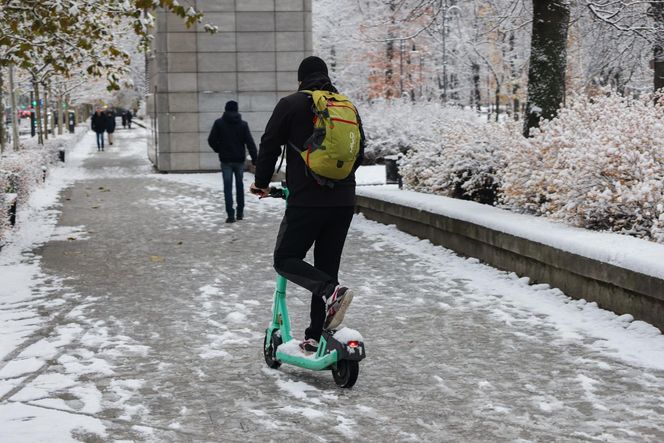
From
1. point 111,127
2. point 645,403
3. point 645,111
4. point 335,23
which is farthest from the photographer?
point 335,23

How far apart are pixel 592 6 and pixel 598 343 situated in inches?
409

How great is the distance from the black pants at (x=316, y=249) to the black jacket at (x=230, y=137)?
371 inches

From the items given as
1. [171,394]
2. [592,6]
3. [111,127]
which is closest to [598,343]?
[171,394]

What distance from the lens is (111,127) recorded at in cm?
4866

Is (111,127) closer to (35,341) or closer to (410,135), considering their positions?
(410,135)

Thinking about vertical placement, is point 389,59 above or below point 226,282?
above

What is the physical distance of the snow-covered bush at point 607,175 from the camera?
9.26m

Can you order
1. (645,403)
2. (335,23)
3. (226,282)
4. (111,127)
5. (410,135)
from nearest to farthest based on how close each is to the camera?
1. (645,403)
2. (226,282)
3. (410,135)
4. (111,127)
5. (335,23)

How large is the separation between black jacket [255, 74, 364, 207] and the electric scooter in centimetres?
15

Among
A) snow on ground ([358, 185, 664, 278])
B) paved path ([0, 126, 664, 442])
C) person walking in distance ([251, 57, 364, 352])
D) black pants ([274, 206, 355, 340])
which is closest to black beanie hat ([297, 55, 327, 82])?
person walking in distance ([251, 57, 364, 352])

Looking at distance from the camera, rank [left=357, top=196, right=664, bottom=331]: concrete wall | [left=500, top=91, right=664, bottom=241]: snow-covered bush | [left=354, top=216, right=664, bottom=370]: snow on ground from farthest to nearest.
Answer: [left=500, top=91, right=664, bottom=241]: snow-covered bush, [left=357, top=196, right=664, bottom=331]: concrete wall, [left=354, top=216, right=664, bottom=370]: snow on ground

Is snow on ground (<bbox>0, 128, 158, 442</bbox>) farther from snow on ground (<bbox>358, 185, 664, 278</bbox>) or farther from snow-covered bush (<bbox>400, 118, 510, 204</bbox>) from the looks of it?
snow-covered bush (<bbox>400, 118, 510, 204</bbox>)

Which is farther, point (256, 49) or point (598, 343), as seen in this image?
point (256, 49)

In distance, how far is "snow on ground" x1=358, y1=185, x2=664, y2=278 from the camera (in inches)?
300
